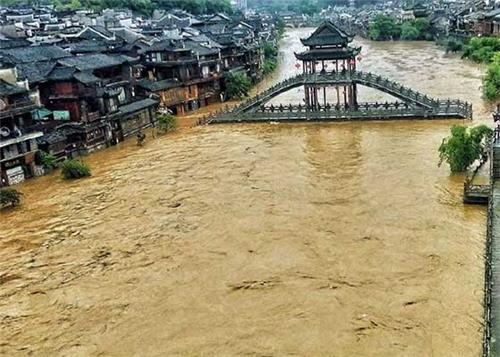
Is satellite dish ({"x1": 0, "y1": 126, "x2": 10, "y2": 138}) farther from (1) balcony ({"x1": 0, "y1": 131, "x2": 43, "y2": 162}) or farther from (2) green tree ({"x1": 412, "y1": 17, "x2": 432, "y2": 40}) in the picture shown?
(2) green tree ({"x1": 412, "y1": 17, "x2": 432, "y2": 40})

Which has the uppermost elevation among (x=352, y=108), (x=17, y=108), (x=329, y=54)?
(x=329, y=54)

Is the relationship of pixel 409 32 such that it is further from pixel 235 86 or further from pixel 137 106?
pixel 137 106

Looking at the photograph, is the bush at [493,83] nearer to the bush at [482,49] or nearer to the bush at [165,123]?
the bush at [482,49]

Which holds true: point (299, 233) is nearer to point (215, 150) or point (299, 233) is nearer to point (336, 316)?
point (336, 316)

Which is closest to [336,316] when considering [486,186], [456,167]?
[486,186]

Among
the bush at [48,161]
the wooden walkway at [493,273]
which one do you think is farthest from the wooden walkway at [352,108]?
the wooden walkway at [493,273]

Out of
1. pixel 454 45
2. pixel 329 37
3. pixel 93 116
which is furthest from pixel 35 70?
pixel 454 45
